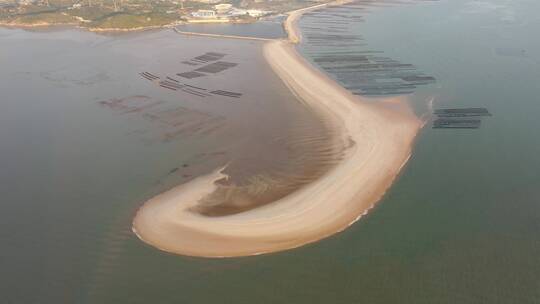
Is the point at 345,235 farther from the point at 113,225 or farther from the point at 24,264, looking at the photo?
the point at 24,264

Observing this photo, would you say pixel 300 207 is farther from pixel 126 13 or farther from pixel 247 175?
pixel 126 13

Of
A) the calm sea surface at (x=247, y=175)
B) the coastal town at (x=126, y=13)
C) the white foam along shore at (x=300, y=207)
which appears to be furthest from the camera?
the coastal town at (x=126, y=13)

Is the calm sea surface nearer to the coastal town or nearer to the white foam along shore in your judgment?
the white foam along shore

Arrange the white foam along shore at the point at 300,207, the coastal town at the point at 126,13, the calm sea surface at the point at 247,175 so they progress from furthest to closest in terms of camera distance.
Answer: the coastal town at the point at 126,13, the white foam along shore at the point at 300,207, the calm sea surface at the point at 247,175

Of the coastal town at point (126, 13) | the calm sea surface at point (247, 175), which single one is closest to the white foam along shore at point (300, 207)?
the calm sea surface at point (247, 175)

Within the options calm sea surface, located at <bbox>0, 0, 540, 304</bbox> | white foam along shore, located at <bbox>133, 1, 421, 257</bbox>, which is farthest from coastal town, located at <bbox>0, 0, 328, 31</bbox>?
white foam along shore, located at <bbox>133, 1, 421, 257</bbox>

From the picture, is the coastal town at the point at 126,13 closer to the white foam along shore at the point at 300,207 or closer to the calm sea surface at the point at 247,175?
the calm sea surface at the point at 247,175
